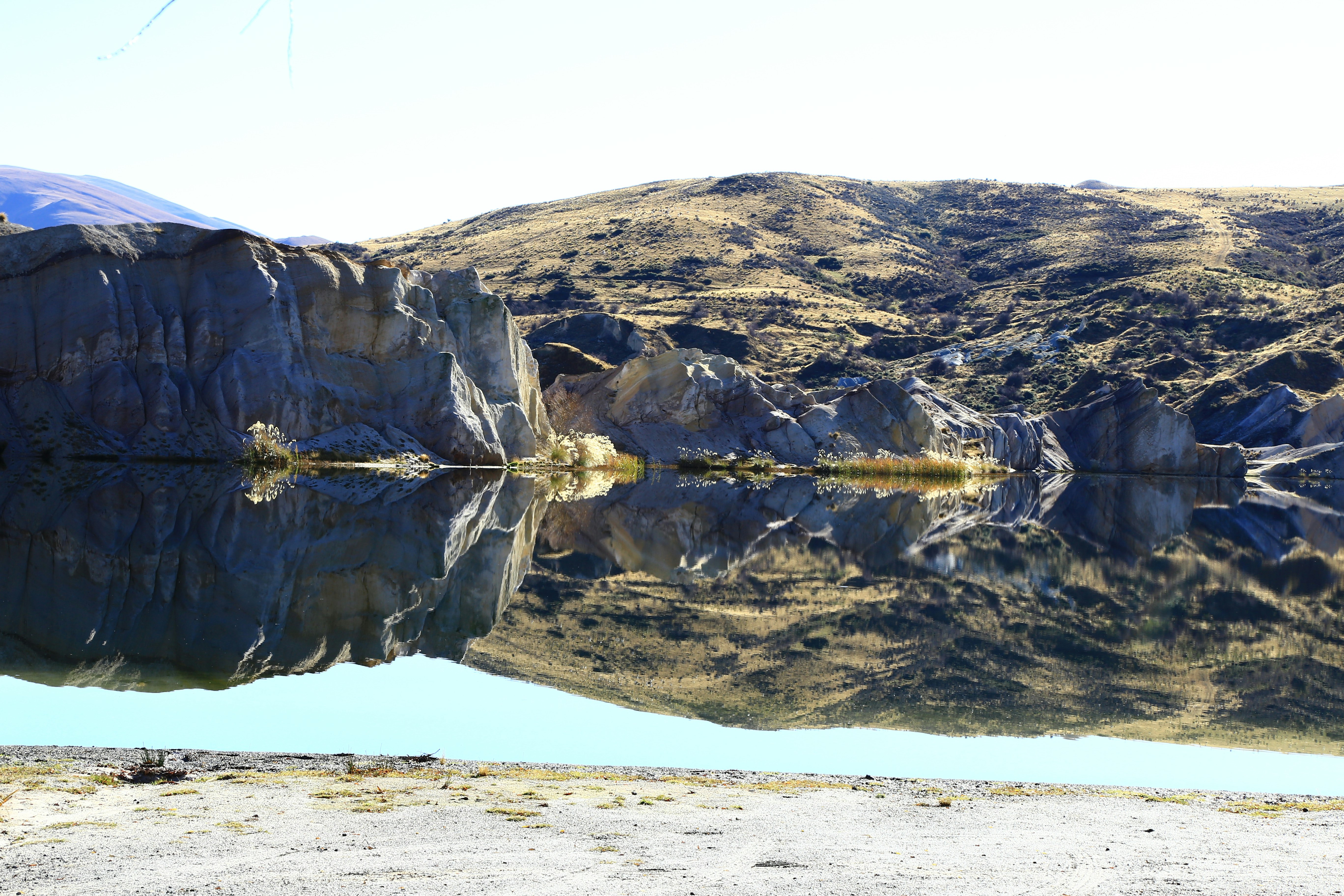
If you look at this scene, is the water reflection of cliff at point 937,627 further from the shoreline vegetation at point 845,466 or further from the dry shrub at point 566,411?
the dry shrub at point 566,411

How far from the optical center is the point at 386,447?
143ft

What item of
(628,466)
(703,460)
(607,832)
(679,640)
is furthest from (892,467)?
(607,832)

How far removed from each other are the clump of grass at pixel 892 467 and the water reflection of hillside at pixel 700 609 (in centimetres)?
3244

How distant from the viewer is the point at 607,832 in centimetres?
677

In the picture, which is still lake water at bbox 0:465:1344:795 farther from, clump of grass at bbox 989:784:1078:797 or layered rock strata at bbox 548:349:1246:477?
layered rock strata at bbox 548:349:1246:477

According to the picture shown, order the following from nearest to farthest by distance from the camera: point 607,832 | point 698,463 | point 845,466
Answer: point 607,832
point 698,463
point 845,466

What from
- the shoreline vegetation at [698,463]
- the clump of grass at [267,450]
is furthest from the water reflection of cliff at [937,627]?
the shoreline vegetation at [698,463]

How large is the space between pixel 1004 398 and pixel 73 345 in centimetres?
7645

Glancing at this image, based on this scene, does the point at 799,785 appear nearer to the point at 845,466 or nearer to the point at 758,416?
the point at 845,466

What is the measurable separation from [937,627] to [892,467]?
157 ft

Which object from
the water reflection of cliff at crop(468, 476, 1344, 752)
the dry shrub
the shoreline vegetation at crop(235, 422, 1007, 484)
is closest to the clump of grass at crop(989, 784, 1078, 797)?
the water reflection of cliff at crop(468, 476, 1344, 752)

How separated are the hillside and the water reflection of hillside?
75905 millimetres

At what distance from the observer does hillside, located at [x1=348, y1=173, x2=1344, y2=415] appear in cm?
10131

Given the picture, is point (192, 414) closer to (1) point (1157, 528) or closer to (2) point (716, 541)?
(2) point (716, 541)
